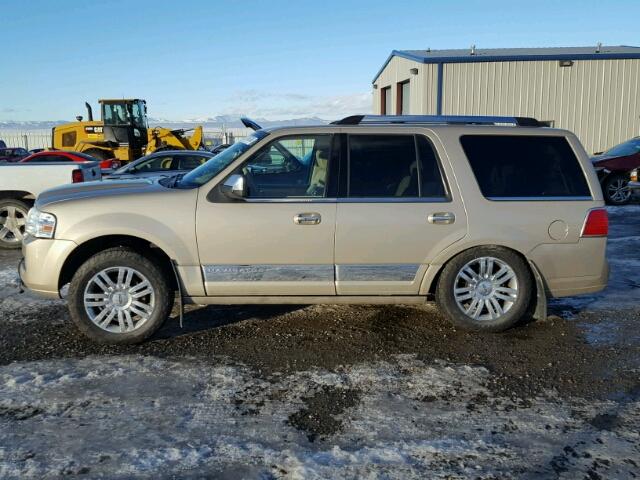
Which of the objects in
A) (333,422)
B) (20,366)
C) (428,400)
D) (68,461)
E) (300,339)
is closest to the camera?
(68,461)

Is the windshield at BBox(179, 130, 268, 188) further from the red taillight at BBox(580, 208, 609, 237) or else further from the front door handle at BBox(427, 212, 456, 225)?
the red taillight at BBox(580, 208, 609, 237)

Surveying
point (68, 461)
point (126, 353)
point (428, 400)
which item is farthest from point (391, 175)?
point (68, 461)

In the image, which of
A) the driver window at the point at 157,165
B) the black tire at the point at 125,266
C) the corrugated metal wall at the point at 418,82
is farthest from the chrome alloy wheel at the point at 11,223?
the corrugated metal wall at the point at 418,82

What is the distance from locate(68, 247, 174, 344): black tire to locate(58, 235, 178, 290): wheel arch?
0.10m

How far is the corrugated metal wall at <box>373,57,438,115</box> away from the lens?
22.7 metres

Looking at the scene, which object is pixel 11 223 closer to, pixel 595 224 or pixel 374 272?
pixel 374 272

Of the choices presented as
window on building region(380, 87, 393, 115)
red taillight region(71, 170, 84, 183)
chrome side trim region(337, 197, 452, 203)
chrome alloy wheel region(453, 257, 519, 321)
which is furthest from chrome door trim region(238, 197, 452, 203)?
window on building region(380, 87, 393, 115)

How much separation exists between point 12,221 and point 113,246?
5265 millimetres

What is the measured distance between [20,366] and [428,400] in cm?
305

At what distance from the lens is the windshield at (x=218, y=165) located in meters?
4.80

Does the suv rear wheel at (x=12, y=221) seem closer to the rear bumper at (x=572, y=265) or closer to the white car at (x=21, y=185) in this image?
the white car at (x=21, y=185)

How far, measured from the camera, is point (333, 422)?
345 centimetres

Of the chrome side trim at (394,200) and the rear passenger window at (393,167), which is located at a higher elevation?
the rear passenger window at (393,167)

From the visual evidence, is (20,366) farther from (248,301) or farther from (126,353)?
(248,301)
